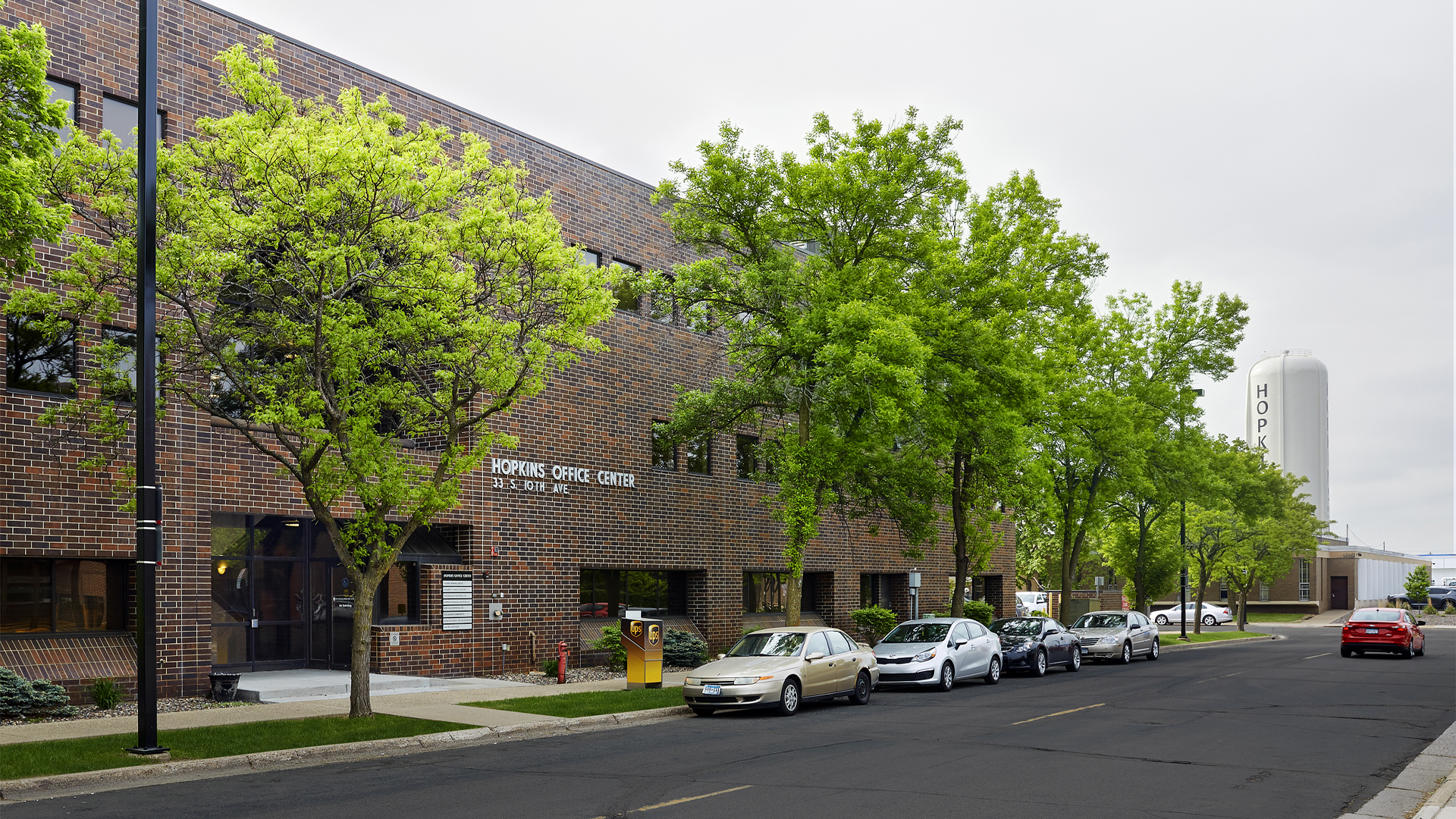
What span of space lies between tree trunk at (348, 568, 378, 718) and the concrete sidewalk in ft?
2.63

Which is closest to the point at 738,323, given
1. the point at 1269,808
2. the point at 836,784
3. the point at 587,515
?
the point at 587,515

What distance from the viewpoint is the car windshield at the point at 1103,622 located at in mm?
33719

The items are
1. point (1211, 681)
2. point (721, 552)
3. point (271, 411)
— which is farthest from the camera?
point (721, 552)

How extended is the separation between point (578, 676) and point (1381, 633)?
24405mm

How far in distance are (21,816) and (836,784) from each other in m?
7.27

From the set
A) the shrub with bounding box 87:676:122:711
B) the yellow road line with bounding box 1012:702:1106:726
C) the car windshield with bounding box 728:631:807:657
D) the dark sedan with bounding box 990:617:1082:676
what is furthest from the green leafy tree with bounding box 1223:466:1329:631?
the shrub with bounding box 87:676:122:711

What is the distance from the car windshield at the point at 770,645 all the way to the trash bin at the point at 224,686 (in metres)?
8.01

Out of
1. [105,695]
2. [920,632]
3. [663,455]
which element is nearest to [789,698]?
[920,632]

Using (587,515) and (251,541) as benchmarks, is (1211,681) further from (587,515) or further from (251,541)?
(251,541)

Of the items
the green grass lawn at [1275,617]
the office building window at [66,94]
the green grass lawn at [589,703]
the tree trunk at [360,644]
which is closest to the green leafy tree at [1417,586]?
the green grass lawn at [1275,617]

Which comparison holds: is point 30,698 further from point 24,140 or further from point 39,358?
point 24,140

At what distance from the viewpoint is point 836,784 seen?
11430 millimetres

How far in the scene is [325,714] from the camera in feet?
55.4

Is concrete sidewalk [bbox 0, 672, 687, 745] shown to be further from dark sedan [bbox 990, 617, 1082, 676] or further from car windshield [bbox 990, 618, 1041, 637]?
car windshield [bbox 990, 618, 1041, 637]
